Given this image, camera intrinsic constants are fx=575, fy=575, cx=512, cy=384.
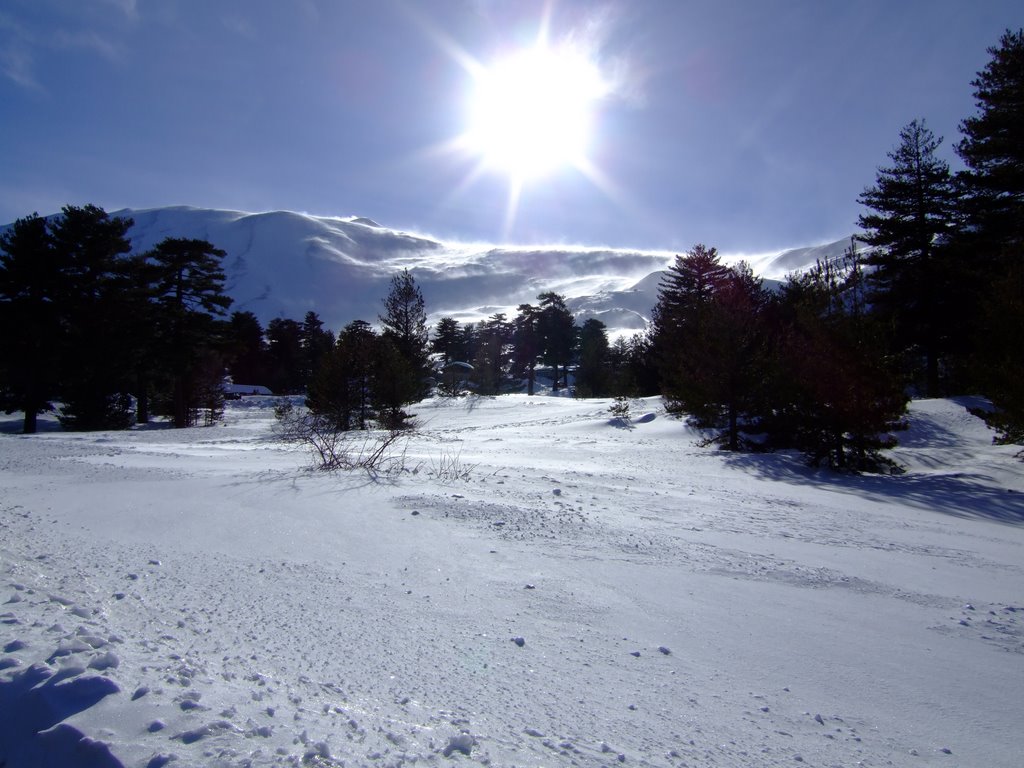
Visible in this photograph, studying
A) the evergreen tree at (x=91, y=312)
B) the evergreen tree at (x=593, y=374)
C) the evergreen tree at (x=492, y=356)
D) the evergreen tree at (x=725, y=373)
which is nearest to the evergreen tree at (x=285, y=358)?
the evergreen tree at (x=492, y=356)

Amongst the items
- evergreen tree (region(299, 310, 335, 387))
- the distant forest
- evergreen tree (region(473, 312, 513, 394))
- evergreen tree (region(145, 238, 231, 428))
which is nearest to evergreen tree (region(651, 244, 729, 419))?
the distant forest

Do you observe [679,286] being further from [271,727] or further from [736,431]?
[271,727]

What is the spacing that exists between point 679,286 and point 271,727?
35.5 m

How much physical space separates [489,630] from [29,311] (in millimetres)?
27708

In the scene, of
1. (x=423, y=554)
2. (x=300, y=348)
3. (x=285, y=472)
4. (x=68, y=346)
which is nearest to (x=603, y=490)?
(x=423, y=554)

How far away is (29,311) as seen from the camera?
898 inches

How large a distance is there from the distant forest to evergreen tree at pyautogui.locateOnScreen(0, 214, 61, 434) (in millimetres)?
70

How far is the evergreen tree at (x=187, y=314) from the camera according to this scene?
2737cm

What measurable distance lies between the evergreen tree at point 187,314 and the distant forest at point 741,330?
0.32ft

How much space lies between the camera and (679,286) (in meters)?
35.0

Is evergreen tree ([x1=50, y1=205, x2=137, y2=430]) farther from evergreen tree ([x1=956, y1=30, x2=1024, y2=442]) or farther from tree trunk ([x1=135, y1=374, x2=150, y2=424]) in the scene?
evergreen tree ([x1=956, y1=30, x2=1024, y2=442])

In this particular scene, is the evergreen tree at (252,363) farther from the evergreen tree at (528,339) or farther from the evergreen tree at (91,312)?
the evergreen tree at (91,312)

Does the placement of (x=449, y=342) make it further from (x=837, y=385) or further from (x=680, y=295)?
(x=837, y=385)

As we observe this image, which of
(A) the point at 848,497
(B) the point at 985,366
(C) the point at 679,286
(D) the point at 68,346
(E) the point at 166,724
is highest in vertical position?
(C) the point at 679,286
